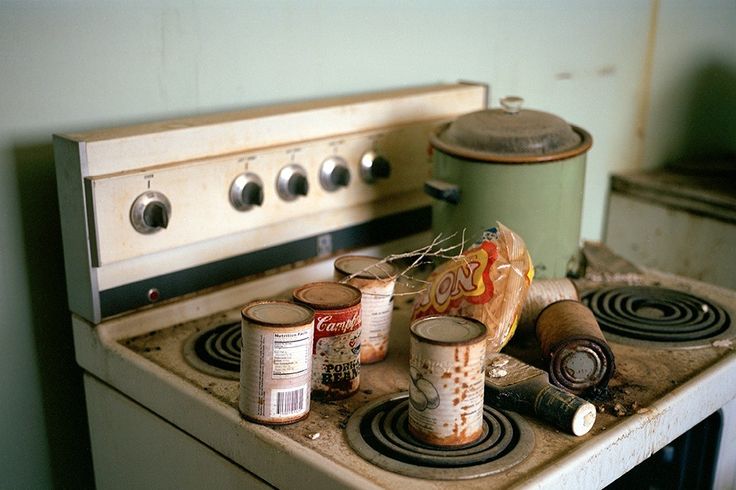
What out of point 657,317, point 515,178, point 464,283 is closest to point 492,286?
point 464,283

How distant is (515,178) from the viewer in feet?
4.66

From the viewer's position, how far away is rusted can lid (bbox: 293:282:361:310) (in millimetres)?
1129

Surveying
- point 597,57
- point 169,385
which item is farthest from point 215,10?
point 597,57

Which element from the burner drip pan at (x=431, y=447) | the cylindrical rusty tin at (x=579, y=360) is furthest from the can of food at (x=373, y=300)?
the cylindrical rusty tin at (x=579, y=360)

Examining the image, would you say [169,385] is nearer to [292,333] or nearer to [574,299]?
[292,333]

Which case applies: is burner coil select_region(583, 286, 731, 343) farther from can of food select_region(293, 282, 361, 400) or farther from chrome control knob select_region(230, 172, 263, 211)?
chrome control knob select_region(230, 172, 263, 211)

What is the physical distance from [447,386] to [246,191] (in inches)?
22.2

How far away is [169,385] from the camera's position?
1193 millimetres

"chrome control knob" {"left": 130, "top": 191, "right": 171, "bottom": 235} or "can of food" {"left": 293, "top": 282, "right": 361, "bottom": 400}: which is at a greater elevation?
"chrome control knob" {"left": 130, "top": 191, "right": 171, "bottom": 235}

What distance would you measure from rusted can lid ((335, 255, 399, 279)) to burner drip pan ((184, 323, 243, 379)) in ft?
0.66

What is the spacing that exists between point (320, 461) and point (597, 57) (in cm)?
160

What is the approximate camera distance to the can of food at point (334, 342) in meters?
1.13

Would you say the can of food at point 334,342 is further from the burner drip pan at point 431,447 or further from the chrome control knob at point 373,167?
the chrome control knob at point 373,167

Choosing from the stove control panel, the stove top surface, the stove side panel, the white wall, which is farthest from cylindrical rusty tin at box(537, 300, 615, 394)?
the white wall
